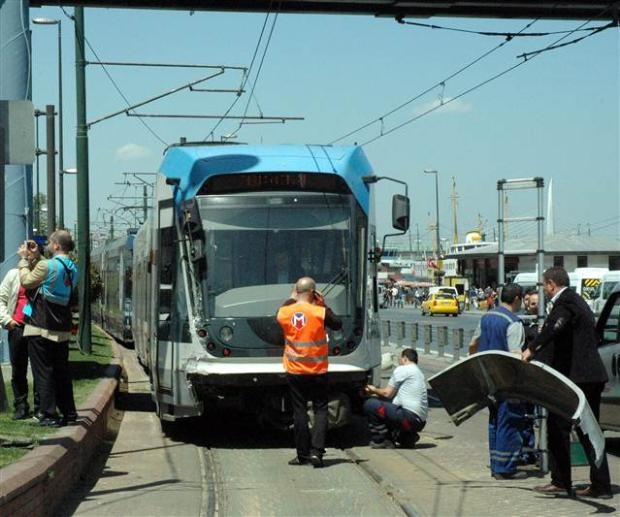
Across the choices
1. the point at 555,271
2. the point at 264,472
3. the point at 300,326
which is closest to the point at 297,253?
the point at 300,326

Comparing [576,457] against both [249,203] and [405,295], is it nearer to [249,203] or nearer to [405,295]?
[249,203]

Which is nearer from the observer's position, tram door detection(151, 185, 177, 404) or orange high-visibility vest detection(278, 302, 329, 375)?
orange high-visibility vest detection(278, 302, 329, 375)

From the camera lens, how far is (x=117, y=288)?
34438mm

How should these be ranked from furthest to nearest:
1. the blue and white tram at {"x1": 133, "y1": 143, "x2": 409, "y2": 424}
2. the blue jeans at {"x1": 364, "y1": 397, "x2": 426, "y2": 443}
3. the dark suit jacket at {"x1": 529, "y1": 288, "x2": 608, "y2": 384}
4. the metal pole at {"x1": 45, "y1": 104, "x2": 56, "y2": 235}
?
the metal pole at {"x1": 45, "y1": 104, "x2": 56, "y2": 235}, the blue and white tram at {"x1": 133, "y1": 143, "x2": 409, "y2": 424}, the blue jeans at {"x1": 364, "y1": 397, "x2": 426, "y2": 443}, the dark suit jacket at {"x1": 529, "y1": 288, "x2": 608, "y2": 384}

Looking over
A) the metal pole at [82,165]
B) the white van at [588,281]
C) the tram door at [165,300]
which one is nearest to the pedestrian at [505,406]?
the tram door at [165,300]

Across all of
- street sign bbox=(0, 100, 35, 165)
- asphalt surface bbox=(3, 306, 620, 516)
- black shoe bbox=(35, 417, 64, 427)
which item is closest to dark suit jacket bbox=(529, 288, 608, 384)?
asphalt surface bbox=(3, 306, 620, 516)

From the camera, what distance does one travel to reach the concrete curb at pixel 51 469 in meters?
7.06

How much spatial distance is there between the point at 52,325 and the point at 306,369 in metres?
2.37

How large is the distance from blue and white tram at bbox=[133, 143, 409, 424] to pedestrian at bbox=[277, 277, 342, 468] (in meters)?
1.26

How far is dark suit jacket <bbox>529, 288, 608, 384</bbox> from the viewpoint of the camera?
9.13 meters

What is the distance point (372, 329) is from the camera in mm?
13258

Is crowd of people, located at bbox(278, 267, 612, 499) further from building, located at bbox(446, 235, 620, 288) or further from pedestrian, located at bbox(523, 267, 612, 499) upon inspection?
building, located at bbox(446, 235, 620, 288)

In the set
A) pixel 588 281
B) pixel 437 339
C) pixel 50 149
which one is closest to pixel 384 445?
pixel 437 339

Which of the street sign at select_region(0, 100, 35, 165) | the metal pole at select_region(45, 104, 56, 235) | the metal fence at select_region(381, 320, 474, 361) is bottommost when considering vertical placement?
the metal fence at select_region(381, 320, 474, 361)
